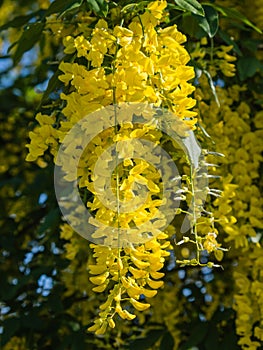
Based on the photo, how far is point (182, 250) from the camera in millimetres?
2131

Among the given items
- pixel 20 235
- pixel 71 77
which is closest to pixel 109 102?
pixel 71 77

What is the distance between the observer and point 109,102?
1.26 meters

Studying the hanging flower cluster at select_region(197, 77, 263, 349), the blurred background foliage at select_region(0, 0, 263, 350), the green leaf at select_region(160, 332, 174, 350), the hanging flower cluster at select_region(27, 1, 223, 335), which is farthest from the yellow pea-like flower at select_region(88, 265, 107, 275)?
the green leaf at select_region(160, 332, 174, 350)

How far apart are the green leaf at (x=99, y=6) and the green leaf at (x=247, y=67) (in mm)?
550

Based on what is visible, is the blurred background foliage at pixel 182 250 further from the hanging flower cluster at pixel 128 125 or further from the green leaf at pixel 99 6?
the hanging flower cluster at pixel 128 125

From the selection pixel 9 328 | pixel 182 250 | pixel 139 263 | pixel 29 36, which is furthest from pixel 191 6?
pixel 9 328

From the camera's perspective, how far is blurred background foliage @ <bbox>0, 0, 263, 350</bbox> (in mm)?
1705

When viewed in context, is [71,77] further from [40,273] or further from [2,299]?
[2,299]

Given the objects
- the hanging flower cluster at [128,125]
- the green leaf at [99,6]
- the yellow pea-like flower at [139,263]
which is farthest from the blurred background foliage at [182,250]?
Answer: the yellow pea-like flower at [139,263]

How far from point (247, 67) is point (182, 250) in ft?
1.85

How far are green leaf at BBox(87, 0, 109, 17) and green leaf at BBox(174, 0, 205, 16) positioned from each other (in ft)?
0.42

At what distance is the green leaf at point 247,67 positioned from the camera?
6.01ft

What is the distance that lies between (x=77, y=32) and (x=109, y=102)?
17.3 inches

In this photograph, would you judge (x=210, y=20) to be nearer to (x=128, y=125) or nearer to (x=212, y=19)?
(x=212, y=19)
